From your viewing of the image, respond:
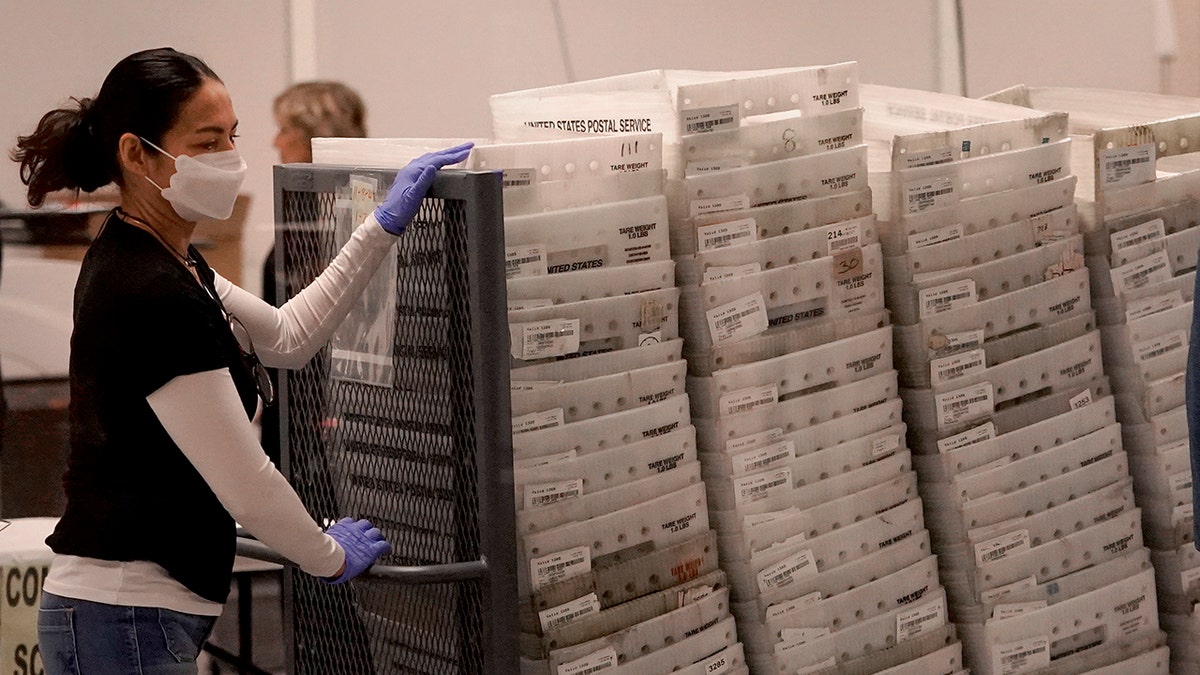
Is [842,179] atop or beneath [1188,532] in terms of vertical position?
atop

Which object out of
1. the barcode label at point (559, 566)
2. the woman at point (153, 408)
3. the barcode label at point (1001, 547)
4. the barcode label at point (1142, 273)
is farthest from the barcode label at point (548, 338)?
the barcode label at point (1142, 273)

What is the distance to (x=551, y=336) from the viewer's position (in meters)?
2.38

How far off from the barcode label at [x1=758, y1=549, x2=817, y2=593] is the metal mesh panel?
62cm

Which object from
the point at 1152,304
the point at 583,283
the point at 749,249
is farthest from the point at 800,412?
the point at 1152,304

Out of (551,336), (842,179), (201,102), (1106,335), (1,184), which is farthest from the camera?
(1,184)

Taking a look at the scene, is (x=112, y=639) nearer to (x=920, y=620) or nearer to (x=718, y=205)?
(x=718, y=205)

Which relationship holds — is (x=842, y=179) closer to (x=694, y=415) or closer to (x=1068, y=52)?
(x=694, y=415)

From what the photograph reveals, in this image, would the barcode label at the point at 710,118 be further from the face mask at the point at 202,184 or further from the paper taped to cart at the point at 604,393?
the face mask at the point at 202,184

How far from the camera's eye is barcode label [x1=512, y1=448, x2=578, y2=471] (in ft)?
7.73

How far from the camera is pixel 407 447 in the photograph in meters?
2.36

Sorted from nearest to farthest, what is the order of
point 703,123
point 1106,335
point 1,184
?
point 703,123, point 1106,335, point 1,184

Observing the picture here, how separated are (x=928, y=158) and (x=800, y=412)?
1.97ft

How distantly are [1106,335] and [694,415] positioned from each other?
1144 mm

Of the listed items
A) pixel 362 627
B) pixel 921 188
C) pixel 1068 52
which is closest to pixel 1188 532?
pixel 921 188
